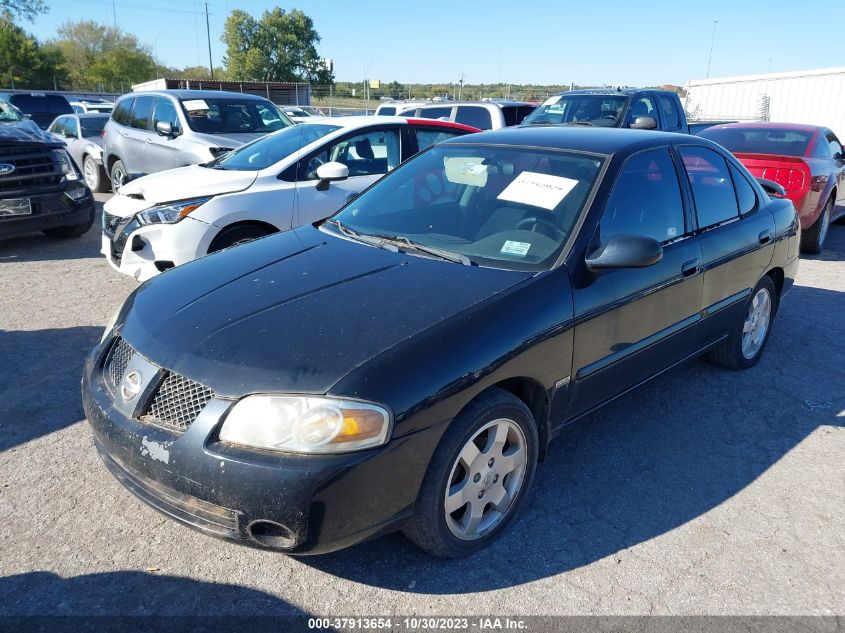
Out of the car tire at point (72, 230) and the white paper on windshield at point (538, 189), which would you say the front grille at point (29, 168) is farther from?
the white paper on windshield at point (538, 189)

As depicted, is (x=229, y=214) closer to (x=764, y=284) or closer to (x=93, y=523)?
(x=93, y=523)

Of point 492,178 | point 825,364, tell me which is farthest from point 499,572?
point 825,364

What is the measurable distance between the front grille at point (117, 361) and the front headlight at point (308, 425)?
721 millimetres

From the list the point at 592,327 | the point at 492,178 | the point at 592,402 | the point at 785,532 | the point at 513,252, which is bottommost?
the point at 785,532

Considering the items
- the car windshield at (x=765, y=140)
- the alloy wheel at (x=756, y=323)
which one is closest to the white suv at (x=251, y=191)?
→ the alloy wheel at (x=756, y=323)

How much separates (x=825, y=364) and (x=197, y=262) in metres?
4.45

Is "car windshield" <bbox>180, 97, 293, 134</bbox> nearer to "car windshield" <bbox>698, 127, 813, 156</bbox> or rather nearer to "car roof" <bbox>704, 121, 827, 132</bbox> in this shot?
"car windshield" <bbox>698, 127, 813, 156</bbox>

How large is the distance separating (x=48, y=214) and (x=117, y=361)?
6.02m

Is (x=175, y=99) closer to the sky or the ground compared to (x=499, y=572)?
closer to the sky

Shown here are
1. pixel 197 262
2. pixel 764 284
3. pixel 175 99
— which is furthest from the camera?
pixel 175 99

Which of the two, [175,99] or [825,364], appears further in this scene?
[175,99]

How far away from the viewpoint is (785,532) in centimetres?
296

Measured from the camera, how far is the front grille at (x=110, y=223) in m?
5.85

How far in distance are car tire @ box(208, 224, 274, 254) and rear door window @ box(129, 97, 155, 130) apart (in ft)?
16.9
